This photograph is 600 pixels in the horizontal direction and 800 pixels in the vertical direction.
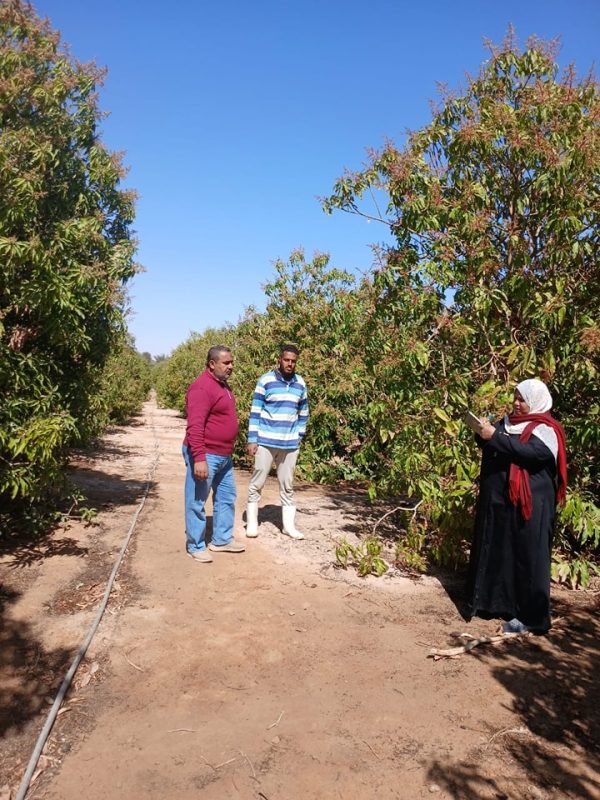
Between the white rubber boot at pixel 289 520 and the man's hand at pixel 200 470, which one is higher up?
the man's hand at pixel 200 470

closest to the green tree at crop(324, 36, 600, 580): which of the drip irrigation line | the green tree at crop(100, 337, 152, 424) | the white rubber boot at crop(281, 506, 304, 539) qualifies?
the white rubber boot at crop(281, 506, 304, 539)

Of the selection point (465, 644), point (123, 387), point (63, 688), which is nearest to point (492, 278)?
point (465, 644)

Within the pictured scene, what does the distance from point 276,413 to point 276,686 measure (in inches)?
111

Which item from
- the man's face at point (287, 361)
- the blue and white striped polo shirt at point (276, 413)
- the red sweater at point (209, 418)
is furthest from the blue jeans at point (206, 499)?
the man's face at point (287, 361)

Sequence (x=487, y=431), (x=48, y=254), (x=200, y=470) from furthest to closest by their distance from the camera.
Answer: (x=200, y=470) < (x=48, y=254) < (x=487, y=431)

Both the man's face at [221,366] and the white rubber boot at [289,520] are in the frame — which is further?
the white rubber boot at [289,520]

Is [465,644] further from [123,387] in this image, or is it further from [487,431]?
[123,387]

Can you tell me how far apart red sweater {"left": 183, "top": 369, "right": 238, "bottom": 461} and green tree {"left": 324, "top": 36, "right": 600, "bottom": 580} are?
4.34 ft

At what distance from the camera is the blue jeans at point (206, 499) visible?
16.1ft

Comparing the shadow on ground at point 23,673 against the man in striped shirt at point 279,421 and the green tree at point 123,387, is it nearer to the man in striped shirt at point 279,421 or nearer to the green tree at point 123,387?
the man in striped shirt at point 279,421

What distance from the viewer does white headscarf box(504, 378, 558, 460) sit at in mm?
3688

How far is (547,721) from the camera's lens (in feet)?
9.23

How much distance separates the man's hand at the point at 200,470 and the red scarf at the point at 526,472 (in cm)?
238

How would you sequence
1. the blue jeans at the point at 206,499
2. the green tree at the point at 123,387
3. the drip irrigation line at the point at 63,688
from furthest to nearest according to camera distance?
the green tree at the point at 123,387
the blue jeans at the point at 206,499
the drip irrigation line at the point at 63,688
